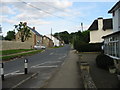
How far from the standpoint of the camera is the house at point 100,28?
43438mm

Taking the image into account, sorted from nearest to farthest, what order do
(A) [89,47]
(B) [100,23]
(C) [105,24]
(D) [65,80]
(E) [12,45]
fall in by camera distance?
(D) [65,80] → (A) [89,47] → (B) [100,23] → (C) [105,24] → (E) [12,45]

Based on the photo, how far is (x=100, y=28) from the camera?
145 ft

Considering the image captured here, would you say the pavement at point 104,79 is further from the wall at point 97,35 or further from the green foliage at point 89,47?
the wall at point 97,35

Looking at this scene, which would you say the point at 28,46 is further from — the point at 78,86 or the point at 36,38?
the point at 78,86

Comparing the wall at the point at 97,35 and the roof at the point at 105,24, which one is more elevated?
the roof at the point at 105,24

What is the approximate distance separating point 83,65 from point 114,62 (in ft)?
17.3

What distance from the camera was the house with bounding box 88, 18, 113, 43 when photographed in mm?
43438

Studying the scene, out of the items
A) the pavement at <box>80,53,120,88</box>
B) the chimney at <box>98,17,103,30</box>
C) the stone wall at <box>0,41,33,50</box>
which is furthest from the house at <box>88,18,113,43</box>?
the pavement at <box>80,53,120,88</box>

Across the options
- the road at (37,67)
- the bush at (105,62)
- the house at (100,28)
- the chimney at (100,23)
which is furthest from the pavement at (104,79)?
the chimney at (100,23)

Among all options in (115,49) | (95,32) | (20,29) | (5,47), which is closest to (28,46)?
(20,29)

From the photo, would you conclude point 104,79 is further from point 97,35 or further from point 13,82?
point 97,35

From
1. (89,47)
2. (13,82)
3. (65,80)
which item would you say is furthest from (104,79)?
(89,47)

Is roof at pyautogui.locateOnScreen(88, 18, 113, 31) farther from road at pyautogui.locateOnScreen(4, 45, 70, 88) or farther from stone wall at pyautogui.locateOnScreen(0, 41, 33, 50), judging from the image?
road at pyautogui.locateOnScreen(4, 45, 70, 88)

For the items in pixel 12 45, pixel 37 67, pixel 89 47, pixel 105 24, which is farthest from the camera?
pixel 12 45
